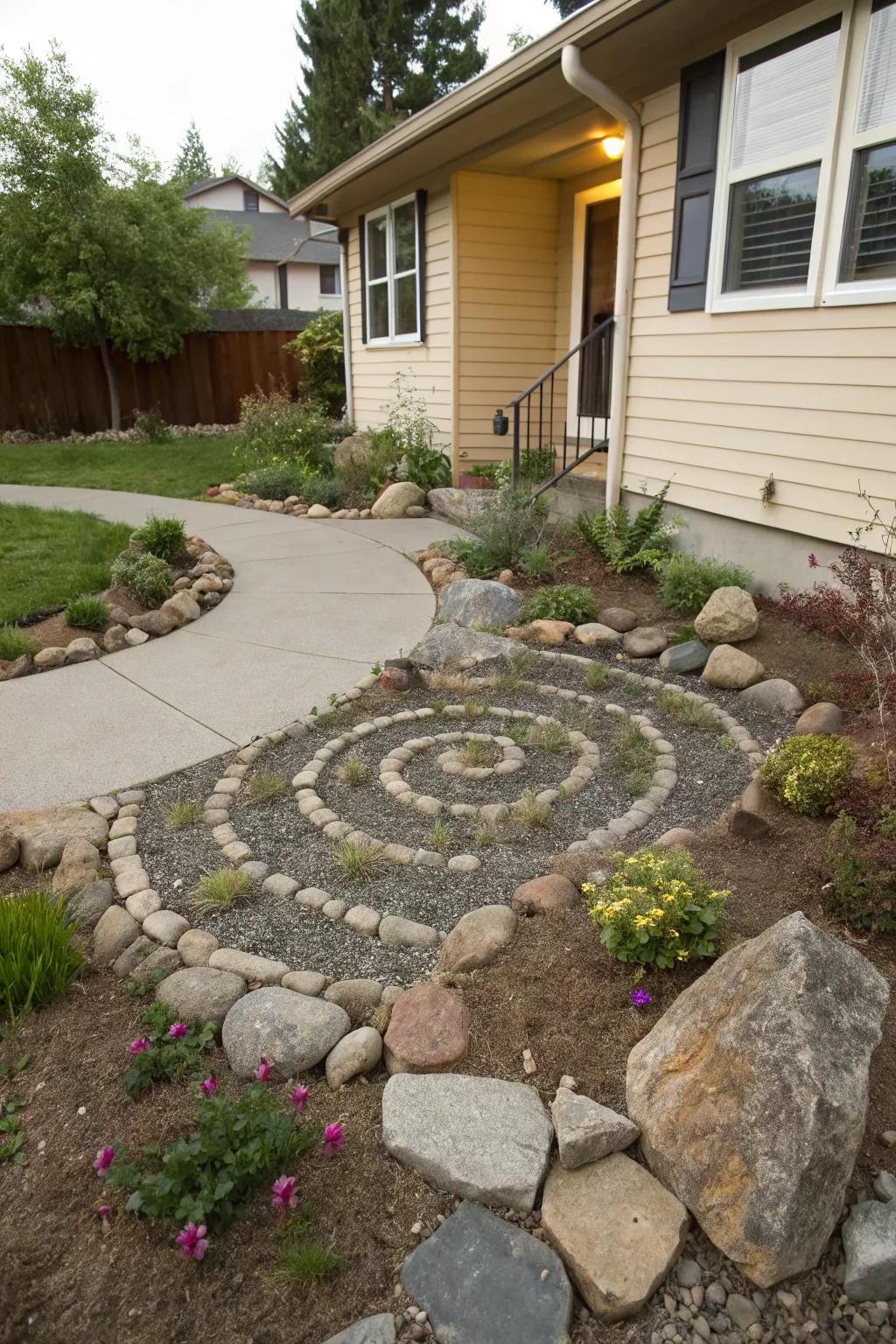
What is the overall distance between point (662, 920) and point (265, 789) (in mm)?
1769

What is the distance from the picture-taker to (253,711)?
4.25 metres

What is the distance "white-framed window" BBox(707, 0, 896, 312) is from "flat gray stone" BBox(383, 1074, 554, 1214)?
4142mm

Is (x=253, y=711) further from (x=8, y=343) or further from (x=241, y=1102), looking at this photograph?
(x=8, y=343)

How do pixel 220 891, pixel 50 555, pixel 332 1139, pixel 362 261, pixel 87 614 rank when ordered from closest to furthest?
pixel 332 1139 → pixel 220 891 → pixel 87 614 → pixel 50 555 → pixel 362 261

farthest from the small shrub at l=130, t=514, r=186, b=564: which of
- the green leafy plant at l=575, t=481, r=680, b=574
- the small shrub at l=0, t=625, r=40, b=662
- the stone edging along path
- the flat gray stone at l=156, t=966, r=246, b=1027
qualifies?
the flat gray stone at l=156, t=966, r=246, b=1027

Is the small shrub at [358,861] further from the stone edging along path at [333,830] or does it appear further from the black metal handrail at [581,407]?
the black metal handrail at [581,407]

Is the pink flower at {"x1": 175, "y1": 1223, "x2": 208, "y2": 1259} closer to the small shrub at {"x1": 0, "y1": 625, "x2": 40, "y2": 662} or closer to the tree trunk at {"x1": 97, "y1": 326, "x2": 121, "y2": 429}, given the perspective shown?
the small shrub at {"x1": 0, "y1": 625, "x2": 40, "y2": 662}

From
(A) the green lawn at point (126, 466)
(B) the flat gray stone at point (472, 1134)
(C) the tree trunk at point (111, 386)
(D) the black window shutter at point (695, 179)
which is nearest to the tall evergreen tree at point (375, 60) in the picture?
(C) the tree trunk at point (111, 386)

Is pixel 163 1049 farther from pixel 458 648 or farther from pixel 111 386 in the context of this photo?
pixel 111 386

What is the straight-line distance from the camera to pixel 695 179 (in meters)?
5.52

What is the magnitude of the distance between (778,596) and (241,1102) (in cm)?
439

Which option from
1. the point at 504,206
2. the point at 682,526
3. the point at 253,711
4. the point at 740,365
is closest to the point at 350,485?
the point at 504,206

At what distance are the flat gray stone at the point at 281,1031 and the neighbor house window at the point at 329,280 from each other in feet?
106

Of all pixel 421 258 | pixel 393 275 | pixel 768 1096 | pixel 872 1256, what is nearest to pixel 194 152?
pixel 393 275
